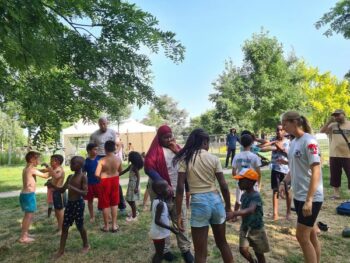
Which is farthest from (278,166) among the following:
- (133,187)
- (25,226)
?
(25,226)

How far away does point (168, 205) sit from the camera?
4215 millimetres

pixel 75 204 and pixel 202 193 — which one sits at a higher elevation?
pixel 202 193

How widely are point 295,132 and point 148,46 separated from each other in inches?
67.8

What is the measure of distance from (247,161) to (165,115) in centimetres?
233

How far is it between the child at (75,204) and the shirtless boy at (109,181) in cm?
75

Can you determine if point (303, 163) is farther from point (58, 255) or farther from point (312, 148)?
point (58, 255)

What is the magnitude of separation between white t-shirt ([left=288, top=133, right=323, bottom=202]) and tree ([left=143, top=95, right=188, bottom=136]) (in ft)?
4.42

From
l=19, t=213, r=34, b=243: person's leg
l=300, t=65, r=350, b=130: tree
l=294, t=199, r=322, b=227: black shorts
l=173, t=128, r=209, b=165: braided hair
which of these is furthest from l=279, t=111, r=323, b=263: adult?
l=300, t=65, r=350, b=130: tree

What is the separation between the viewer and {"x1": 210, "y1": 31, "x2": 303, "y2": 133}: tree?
898 inches

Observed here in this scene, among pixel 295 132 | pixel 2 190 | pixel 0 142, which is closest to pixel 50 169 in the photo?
pixel 295 132

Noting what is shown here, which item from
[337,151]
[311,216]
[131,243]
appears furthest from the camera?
[337,151]

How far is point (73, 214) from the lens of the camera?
16.4 feet

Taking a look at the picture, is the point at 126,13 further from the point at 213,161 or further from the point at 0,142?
the point at 0,142

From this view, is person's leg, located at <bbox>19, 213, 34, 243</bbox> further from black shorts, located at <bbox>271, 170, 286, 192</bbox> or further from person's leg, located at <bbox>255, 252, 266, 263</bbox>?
black shorts, located at <bbox>271, 170, 286, 192</bbox>
